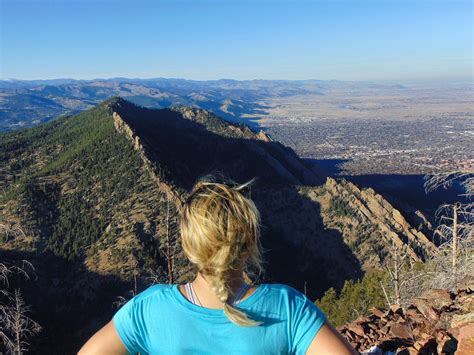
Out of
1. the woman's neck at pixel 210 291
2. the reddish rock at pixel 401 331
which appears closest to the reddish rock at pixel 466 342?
the reddish rock at pixel 401 331

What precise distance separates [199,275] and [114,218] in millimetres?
52537

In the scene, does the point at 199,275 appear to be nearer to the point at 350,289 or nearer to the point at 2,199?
the point at 350,289

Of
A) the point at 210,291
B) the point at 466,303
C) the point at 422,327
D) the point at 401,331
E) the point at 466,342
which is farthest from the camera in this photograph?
the point at 466,303

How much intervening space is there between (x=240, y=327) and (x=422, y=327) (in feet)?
22.9

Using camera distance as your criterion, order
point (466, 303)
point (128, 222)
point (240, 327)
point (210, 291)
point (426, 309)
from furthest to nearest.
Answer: point (128, 222)
point (426, 309)
point (466, 303)
point (210, 291)
point (240, 327)

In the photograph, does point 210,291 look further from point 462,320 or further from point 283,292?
point 462,320

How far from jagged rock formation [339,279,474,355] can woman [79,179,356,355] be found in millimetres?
4331

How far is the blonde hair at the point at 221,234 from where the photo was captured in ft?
7.63

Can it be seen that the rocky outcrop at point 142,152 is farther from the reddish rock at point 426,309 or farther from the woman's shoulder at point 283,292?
the woman's shoulder at point 283,292

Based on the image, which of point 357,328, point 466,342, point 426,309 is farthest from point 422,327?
point 466,342

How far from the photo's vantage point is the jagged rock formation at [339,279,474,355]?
6.64 m

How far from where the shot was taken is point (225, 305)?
234 centimetres

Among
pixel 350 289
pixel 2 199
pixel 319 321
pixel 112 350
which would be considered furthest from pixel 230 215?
pixel 2 199

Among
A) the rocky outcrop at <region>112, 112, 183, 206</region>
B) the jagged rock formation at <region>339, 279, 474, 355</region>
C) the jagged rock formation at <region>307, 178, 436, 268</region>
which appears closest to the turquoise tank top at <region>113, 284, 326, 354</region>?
the jagged rock formation at <region>339, 279, 474, 355</region>
